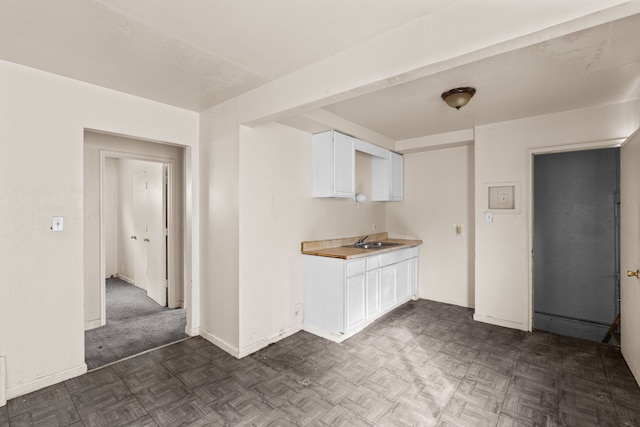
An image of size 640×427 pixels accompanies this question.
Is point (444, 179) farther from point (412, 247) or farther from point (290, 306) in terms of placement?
point (290, 306)

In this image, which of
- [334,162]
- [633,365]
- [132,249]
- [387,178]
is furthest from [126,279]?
[633,365]

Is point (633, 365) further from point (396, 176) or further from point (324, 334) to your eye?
point (396, 176)

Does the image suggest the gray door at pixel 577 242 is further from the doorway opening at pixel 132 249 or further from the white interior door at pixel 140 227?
the white interior door at pixel 140 227

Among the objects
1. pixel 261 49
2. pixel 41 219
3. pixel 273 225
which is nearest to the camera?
pixel 261 49

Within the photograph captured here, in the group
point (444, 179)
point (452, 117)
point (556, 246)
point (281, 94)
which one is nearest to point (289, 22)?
point (281, 94)

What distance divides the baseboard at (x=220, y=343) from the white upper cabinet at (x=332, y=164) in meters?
1.84

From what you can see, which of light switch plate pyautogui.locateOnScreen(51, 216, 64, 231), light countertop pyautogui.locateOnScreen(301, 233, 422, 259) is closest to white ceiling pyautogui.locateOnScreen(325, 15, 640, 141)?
light countertop pyautogui.locateOnScreen(301, 233, 422, 259)

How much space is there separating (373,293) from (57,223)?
3.10m

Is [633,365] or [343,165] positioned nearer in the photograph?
[633,365]

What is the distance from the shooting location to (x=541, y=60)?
7.13 ft

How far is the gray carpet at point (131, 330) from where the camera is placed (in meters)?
2.99

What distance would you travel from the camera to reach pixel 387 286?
400cm

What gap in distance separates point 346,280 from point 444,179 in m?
2.35

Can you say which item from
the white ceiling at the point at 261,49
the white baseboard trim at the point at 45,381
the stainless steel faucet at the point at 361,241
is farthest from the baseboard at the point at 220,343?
the white ceiling at the point at 261,49
